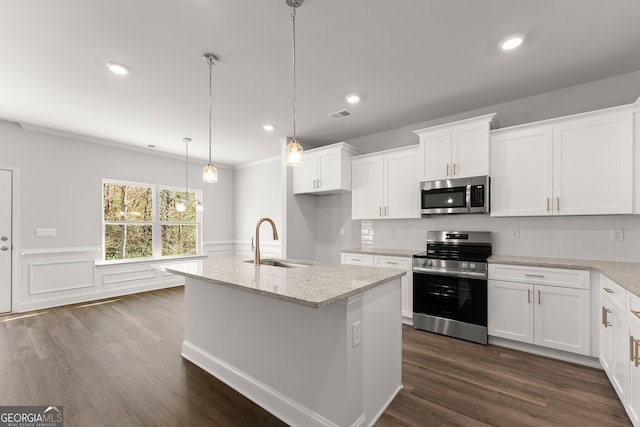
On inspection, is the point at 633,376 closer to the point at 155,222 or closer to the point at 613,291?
the point at 613,291

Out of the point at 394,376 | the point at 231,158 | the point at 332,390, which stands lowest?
the point at 394,376

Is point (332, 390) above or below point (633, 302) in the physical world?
below

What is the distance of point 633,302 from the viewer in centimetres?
166

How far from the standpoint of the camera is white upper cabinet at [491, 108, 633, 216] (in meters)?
2.51

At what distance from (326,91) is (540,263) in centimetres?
274

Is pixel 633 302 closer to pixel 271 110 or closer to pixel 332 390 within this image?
pixel 332 390

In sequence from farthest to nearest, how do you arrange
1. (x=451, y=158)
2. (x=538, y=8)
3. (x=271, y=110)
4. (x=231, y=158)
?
(x=231, y=158) < (x=271, y=110) < (x=451, y=158) < (x=538, y=8)

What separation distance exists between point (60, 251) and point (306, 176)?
4043 mm

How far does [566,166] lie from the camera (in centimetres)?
274

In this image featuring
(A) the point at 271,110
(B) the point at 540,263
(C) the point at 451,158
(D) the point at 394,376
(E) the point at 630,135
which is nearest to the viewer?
(D) the point at 394,376

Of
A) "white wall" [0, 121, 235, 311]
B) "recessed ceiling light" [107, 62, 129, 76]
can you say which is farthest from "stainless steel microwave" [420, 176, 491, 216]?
"white wall" [0, 121, 235, 311]

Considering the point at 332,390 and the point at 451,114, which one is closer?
the point at 332,390

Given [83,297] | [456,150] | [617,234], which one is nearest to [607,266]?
[617,234]

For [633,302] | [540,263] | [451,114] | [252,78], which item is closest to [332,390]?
[633,302]
